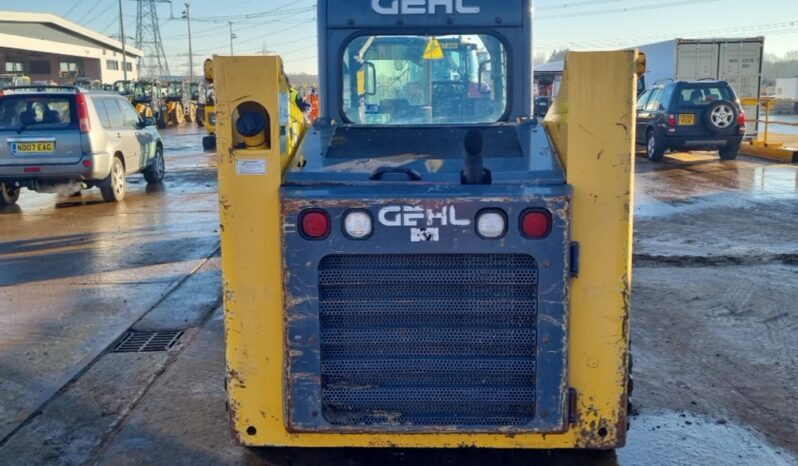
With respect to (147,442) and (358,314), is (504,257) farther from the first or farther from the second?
(147,442)

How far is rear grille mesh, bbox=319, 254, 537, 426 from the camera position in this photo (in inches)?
126

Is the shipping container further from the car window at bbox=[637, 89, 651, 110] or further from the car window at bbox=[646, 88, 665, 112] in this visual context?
the car window at bbox=[646, 88, 665, 112]

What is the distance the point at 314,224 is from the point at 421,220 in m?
0.43

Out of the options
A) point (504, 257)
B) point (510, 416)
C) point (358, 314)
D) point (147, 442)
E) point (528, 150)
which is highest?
point (528, 150)

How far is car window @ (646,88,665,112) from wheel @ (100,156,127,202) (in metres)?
11.7

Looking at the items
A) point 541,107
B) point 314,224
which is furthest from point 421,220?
point 541,107

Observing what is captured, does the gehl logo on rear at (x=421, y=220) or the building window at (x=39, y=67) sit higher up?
the building window at (x=39, y=67)

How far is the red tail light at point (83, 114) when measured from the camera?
12008 millimetres

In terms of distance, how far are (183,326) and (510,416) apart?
12.0 feet

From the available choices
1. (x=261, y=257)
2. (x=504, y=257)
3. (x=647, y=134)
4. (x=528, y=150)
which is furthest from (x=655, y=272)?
(x=647, y=134)

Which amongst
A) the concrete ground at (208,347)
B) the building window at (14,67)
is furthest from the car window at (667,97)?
the building window at (14,67)

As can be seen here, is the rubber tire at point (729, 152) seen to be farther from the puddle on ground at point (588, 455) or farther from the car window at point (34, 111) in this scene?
the puddle on ground at point (588, 455)

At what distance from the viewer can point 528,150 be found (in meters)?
3.71

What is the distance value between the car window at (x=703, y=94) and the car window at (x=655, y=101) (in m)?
0.66
